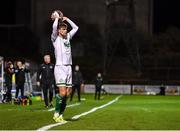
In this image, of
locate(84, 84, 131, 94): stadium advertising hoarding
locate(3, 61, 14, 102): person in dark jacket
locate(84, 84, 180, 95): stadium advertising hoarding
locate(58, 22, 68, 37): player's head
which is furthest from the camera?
locate(84, 84, 131, 94): stadium advertising hoarding

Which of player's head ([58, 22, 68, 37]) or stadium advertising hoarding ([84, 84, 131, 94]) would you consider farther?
stadium advertising hoarding ([84, 84, 131, 94])

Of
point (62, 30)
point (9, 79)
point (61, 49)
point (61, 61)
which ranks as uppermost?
point (62, 30)

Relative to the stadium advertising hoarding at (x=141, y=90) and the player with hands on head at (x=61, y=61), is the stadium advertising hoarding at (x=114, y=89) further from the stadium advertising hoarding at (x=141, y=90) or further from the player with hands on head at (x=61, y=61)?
the player with hands on head at (x=61, y=61)

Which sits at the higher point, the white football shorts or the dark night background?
the dark night background

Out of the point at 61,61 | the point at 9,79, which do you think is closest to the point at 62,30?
the point at 61,61

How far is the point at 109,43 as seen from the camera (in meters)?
82.1

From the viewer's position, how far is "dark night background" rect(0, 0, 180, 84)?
80.4m

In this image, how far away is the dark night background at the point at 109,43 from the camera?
80375mm

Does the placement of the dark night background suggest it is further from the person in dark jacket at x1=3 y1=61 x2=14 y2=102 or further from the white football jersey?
the white football jersey

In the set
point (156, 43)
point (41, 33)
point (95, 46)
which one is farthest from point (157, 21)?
point (41, 33)

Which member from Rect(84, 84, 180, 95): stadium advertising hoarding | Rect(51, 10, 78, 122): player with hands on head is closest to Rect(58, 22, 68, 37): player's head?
Rect(51, 10, 78, 122): player with hands on head

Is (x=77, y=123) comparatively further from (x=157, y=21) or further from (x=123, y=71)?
(x=157, y=21)

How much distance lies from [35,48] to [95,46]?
366 inches

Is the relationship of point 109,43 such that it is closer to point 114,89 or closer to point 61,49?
point 114,89
